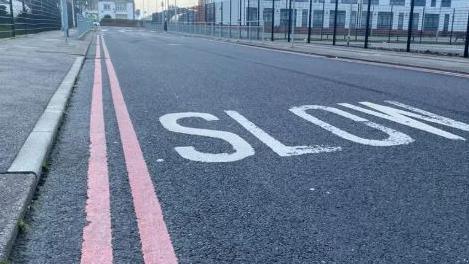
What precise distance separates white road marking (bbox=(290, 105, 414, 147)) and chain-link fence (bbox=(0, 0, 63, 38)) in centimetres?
1755

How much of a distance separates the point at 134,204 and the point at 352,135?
2.71 meters

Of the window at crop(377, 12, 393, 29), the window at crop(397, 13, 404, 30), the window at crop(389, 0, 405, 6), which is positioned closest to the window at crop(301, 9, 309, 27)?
the window at crop(377, 12, 393, 29)

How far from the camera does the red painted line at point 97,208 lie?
2578mm

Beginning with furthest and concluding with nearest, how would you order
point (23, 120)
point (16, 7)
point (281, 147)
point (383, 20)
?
point (383, 20) < point (16, 7) < point (23, 120) < point (281, 147)

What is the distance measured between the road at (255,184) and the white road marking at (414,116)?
0.11 feet

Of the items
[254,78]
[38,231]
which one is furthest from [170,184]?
[254,78]

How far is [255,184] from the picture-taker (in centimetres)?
368

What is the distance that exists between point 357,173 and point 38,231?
Result: 2365 mm

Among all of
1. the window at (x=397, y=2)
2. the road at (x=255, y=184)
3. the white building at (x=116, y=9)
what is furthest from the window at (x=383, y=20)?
the white building at (x=116, y=9)

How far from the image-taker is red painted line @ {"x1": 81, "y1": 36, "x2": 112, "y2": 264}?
258 centimetres

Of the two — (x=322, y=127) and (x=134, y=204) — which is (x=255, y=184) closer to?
(x=134, y=204)

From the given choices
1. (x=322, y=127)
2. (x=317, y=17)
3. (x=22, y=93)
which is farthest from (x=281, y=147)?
(x=317, y=17)

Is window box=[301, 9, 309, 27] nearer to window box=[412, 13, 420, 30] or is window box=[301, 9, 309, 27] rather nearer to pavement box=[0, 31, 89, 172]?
window box=[412, 13, 420, 30]

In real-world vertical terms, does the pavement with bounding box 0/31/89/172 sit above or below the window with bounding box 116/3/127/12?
below
